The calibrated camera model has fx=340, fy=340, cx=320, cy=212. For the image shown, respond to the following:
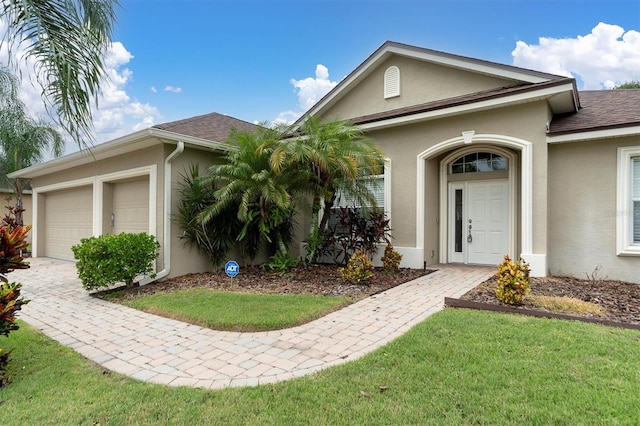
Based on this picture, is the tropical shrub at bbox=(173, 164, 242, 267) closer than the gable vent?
Yes

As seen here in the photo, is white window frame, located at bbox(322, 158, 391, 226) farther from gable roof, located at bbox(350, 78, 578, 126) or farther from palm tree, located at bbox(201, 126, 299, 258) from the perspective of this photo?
palm tree, located at bbox(201, 126, 299, 258)

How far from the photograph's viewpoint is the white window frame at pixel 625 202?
6.94 metres

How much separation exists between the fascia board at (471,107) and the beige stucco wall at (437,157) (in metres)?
0.26

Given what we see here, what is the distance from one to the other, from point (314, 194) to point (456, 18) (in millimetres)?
6993

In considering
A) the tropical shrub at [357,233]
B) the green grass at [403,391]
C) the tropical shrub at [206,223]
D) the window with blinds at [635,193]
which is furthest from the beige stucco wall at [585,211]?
the tropical shrub at [206,223]

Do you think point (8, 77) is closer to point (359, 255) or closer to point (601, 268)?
point (359, 255)

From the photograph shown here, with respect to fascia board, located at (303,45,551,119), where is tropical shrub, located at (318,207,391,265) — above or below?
below

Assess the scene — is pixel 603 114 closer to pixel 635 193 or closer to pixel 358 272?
pixel 635 193

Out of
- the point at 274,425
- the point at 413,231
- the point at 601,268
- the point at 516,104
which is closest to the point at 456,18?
the point at 516,104

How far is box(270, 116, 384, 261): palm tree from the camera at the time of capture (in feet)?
23.0

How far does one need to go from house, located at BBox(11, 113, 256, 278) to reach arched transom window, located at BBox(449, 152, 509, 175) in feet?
20.7

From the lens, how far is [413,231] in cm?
883

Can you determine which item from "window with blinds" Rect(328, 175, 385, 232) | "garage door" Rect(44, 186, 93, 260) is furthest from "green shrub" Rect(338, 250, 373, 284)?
"garage door" Rect(44, 186, 93, 260)

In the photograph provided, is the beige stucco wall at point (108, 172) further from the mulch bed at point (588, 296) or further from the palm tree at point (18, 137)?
the mulch bed at point (588, 296)
